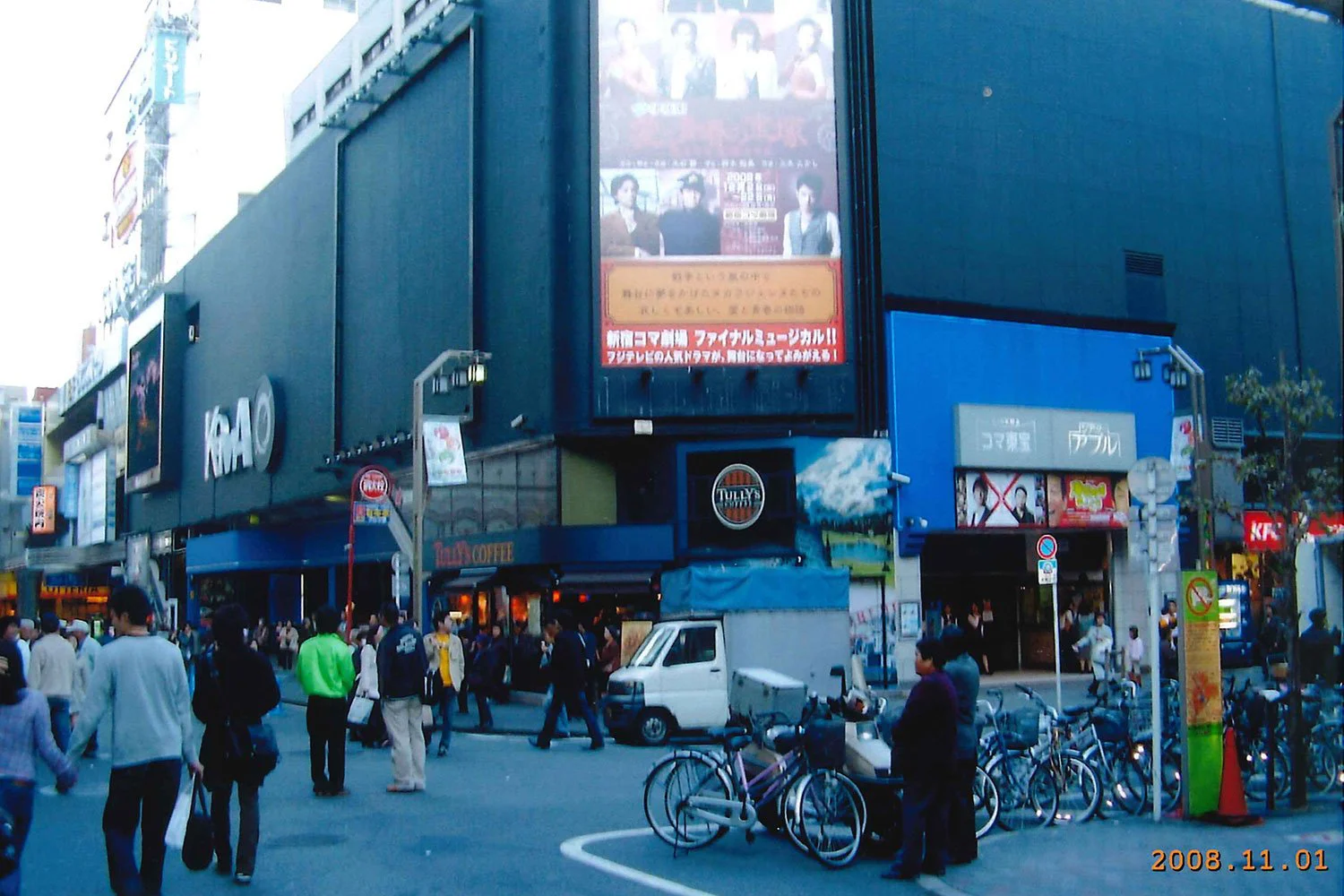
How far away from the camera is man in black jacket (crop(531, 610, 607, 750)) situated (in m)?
18.1

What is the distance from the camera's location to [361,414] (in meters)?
38.9

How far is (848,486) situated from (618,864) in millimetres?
19387

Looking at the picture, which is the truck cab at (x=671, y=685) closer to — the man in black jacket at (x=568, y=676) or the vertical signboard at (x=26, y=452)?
the man in black jacket at (x=568, y=676)

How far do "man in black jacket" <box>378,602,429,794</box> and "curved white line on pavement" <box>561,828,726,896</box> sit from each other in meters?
2.89

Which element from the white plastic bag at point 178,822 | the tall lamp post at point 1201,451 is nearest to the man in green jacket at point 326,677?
the white plastic bag at point 178,822

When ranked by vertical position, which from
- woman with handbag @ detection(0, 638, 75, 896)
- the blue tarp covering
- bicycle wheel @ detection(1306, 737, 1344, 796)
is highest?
the blue tarp covering

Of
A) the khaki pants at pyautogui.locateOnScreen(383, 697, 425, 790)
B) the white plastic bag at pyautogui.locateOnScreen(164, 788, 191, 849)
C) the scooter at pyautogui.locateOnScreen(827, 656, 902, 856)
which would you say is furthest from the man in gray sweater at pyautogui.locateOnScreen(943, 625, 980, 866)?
the khaki pants at pyautogui.locateOnScreen(383, 697, 425, 790)

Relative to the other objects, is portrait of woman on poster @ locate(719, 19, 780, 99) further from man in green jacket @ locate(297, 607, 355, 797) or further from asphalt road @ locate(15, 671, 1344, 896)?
man in green jacket @ locate(297, 607, 355, 797)

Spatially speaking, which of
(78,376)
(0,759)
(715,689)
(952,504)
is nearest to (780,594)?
(952,504)

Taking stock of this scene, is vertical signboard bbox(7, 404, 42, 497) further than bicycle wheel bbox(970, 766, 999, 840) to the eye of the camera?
Yes

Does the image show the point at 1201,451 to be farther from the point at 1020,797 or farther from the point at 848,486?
the point at 1020,797

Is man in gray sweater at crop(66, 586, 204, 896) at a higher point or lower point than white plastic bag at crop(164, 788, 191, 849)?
higher

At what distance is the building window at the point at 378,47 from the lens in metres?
47.7

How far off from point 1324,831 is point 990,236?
73.3 feet
